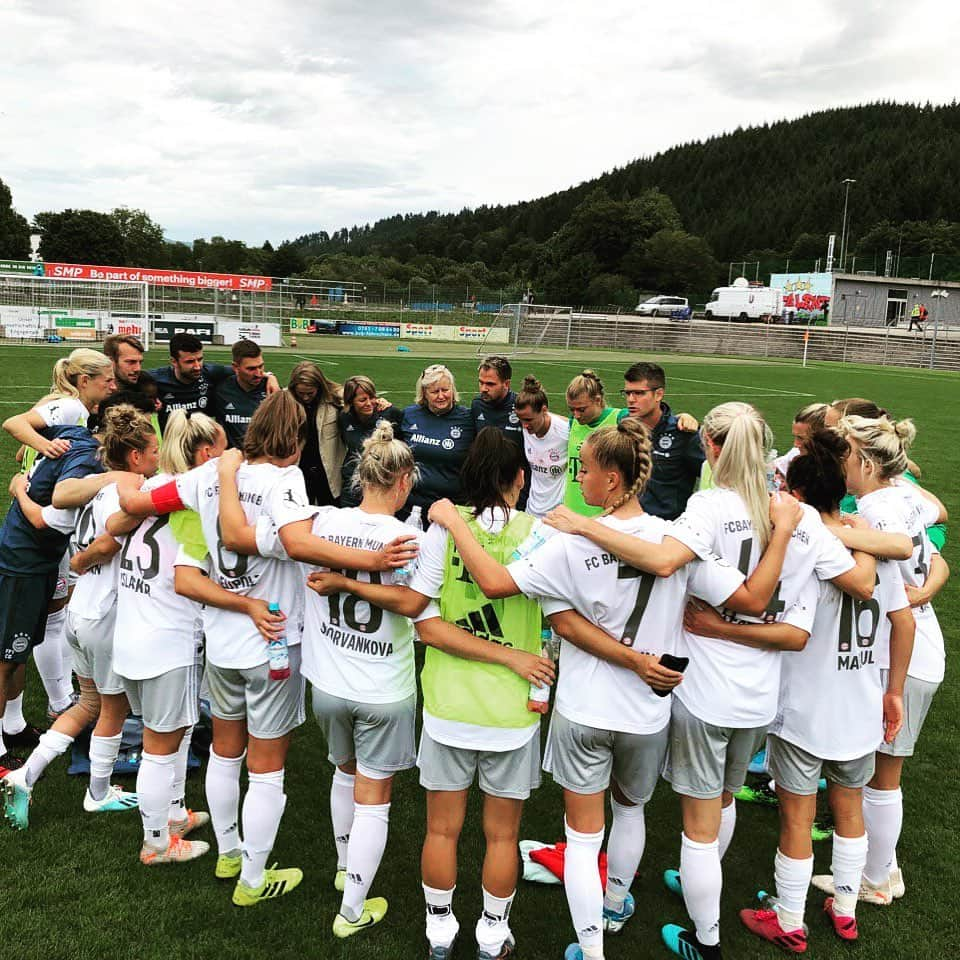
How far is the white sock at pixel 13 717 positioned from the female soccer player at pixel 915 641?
478cm

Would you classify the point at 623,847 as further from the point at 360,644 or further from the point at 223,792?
the point at 223,792

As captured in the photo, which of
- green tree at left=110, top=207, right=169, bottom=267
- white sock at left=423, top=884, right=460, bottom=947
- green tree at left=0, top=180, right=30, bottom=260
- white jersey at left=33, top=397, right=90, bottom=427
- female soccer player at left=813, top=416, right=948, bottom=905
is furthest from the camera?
green tree at left=110, top=207, right=169, bottom=267

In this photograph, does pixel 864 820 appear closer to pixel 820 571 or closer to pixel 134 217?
pixel 820 571

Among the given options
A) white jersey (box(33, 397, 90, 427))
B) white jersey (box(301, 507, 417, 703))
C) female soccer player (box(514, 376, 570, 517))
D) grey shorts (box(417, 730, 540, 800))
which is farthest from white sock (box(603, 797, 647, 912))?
white jersey (box(33, 397, 90, 427))

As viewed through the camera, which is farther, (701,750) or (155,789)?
(155,789)

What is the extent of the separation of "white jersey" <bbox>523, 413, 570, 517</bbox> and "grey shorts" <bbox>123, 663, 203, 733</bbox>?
3910 mm

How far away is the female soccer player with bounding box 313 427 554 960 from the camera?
122 inches

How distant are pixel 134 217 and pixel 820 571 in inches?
4807

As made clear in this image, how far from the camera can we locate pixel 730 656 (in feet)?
10.4

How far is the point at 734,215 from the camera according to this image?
5305 inches

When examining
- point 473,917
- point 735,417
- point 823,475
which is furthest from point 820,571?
point 473,917

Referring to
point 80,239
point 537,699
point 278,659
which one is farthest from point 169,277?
point 80,239

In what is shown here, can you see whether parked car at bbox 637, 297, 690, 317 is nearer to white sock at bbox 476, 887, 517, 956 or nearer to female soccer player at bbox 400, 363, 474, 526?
female soccer player at bbox 400, 363, 474, 526

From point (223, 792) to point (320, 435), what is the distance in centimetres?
367
